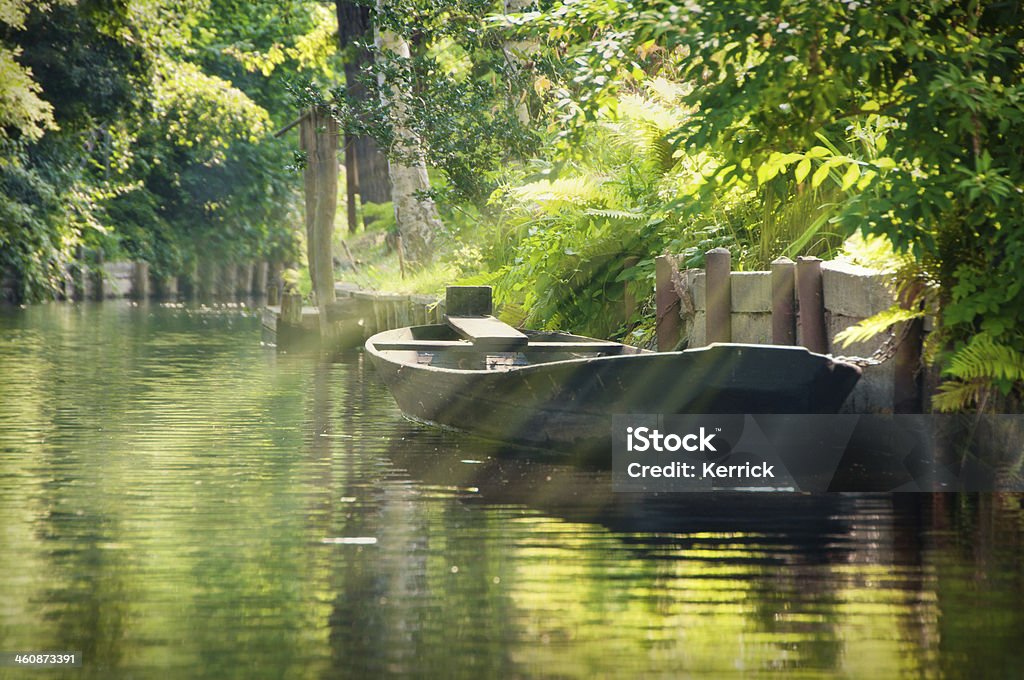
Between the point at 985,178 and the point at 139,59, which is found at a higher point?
the point at 139,59

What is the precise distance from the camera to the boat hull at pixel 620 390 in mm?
9078

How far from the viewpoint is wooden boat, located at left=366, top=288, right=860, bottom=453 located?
909 centimetres

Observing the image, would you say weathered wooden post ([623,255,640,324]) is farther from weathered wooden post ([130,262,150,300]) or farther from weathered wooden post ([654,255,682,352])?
weathered wooden post ([130,262,150,300])

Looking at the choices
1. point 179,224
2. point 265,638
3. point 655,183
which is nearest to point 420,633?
point 265,638

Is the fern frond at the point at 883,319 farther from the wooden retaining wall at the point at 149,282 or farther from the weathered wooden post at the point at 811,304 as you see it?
the wooden retaining wall at the point at 149,282

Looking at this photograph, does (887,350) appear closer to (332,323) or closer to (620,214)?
(620,214)

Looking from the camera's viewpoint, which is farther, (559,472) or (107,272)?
(107,272)

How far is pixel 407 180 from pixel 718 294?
12.7 meters

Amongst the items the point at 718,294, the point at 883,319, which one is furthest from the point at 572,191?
the point at 883,319

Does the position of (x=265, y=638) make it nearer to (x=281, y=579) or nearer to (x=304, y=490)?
(x=281, y=579)

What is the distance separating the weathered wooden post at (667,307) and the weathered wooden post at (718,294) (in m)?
1.23

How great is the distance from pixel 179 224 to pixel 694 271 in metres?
40.5

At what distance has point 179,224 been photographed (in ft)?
168

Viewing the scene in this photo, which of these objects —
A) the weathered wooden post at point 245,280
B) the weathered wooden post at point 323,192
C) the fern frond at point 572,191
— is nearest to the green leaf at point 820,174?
the fern frond at point 572,191
